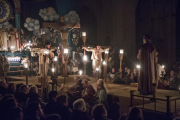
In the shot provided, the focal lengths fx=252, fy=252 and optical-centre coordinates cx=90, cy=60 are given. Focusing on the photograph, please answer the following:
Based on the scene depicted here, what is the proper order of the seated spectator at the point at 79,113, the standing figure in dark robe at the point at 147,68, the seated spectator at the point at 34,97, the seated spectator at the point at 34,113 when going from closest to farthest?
the seated spectator at the point at 79,113 → the seated spectator at the point at 34,113 → the seated spectator at the point at 34,97 → the standing figure in dark robe at the point at 147,68

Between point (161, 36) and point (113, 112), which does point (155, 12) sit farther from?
point (113, 112)

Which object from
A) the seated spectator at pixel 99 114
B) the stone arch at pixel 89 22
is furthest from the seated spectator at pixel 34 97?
the stone arch at pixel 89 22

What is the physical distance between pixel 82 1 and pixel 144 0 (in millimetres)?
7111

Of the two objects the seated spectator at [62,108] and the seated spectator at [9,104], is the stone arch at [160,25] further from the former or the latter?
the seated spectator at [9,104]

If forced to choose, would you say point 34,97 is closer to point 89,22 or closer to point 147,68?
point 147,68

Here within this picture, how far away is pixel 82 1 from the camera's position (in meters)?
26.5

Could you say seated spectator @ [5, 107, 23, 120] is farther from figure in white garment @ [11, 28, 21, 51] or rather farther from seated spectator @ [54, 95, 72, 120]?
figure in white garment @ [11, 28, 21, 51]

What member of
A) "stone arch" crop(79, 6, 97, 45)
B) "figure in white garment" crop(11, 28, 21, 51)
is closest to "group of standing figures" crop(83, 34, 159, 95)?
"figure in white garment" crop(11, 28, 21, 51)

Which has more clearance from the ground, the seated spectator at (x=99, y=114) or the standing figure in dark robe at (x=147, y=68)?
the standing figure in dark robe at (x=147, y=68)

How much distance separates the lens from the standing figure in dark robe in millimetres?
9516

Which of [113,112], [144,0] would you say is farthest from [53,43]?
[113,112]

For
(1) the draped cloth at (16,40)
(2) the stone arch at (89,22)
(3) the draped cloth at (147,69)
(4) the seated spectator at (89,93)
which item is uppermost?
(2) the stone arch at (89,22)

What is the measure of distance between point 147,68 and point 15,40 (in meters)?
14.5

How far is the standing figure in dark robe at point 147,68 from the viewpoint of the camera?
952 cm
